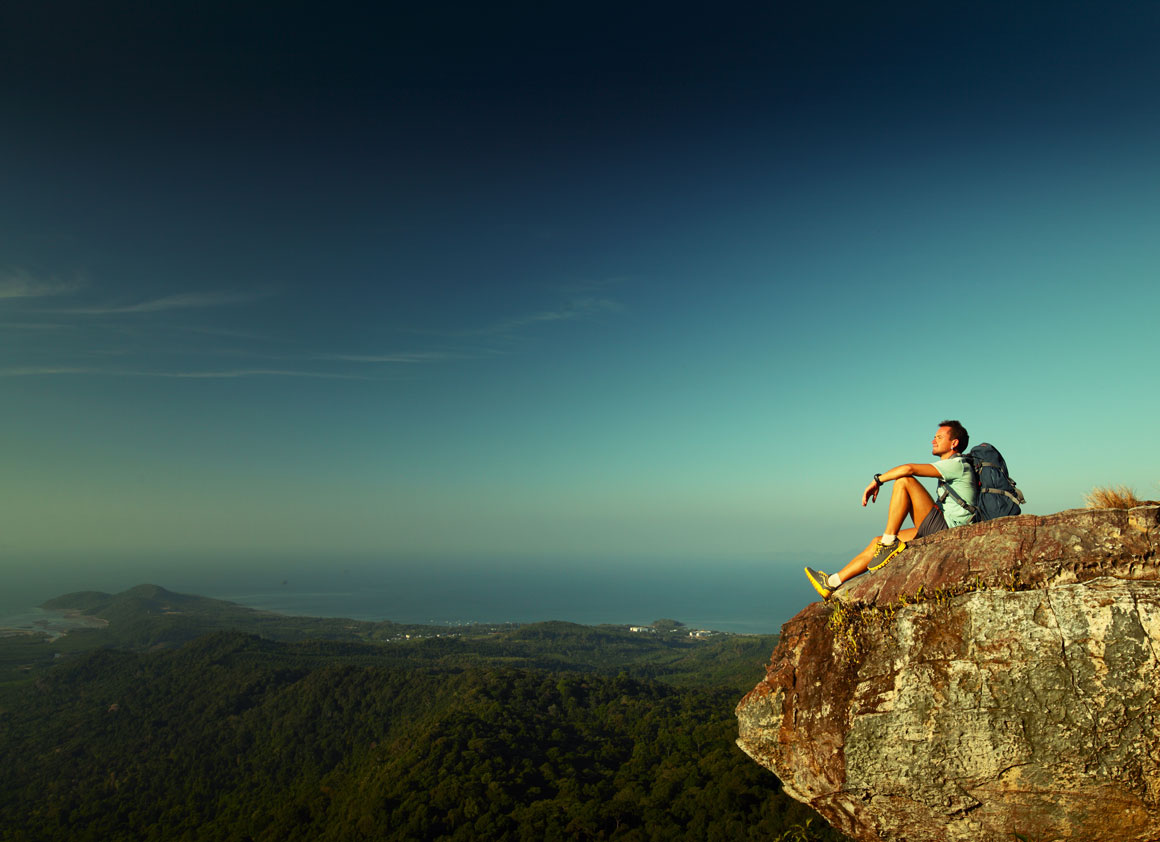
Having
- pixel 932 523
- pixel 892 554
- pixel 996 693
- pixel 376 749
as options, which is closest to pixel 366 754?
pixel 376 749

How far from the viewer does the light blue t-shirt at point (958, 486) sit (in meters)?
6.94

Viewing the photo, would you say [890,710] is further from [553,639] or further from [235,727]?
[553,639]

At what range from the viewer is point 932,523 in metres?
7.40

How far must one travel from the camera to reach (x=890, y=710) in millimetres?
6023

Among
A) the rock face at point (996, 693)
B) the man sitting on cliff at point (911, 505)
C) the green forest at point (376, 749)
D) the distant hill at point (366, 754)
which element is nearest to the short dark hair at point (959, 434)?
the man sitting on cliff at point (911, 505)

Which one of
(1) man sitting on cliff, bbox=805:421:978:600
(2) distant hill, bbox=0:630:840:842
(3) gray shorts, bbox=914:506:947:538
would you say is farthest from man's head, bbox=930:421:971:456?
(2) distant hill, bbox=0:630:840:842

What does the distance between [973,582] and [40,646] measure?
778 ft

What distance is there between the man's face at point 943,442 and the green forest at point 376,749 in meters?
12.4

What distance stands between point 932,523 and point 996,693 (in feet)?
7.71

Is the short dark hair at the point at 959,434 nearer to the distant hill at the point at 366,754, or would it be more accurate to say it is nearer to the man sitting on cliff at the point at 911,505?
the man sitting on cliff at the point at 911,505

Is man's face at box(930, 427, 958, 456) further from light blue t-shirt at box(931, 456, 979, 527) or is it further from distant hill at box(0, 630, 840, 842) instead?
distant hill at box(0, 630, 840, 842)

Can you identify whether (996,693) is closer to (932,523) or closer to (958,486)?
(932,523)

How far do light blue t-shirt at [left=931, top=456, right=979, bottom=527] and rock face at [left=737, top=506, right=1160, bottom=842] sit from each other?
35cm

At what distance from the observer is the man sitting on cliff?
23.6 feet
